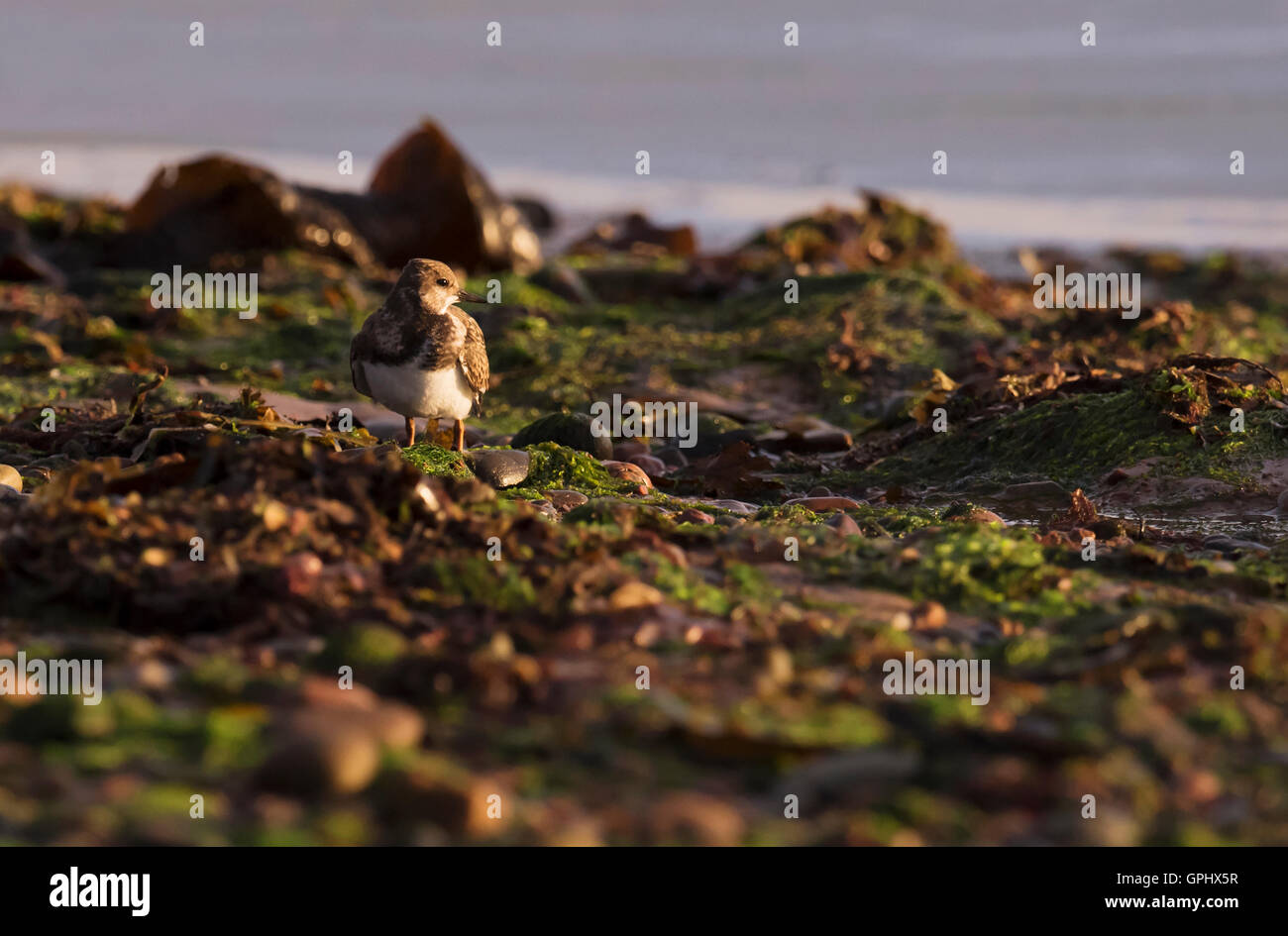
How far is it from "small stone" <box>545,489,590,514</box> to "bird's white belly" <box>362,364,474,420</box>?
0.66m

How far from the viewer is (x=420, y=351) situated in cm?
600

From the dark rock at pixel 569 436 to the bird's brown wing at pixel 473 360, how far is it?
1.53 feet

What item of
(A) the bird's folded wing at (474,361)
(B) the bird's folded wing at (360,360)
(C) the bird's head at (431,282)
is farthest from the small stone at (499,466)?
(C) the bird's head at (431,282)

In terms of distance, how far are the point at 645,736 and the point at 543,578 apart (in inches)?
41.9

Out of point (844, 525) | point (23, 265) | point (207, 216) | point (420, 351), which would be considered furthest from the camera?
point (207, 216)

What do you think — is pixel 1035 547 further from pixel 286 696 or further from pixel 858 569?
pixel 286 696

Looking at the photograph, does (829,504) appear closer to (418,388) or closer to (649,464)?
(649,464)

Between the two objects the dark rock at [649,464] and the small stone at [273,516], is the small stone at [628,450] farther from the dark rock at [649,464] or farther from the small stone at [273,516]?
the small stone at [273,516]

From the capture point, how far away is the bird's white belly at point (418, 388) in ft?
19.7

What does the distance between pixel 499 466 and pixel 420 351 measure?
0.61m

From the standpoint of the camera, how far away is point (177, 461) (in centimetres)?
461

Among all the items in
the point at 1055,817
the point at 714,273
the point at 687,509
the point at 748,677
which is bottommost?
the point at 1055,817

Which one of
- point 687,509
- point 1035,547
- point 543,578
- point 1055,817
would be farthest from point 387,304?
point 1055,817

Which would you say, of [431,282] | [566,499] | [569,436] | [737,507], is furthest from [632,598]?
[569,436]
